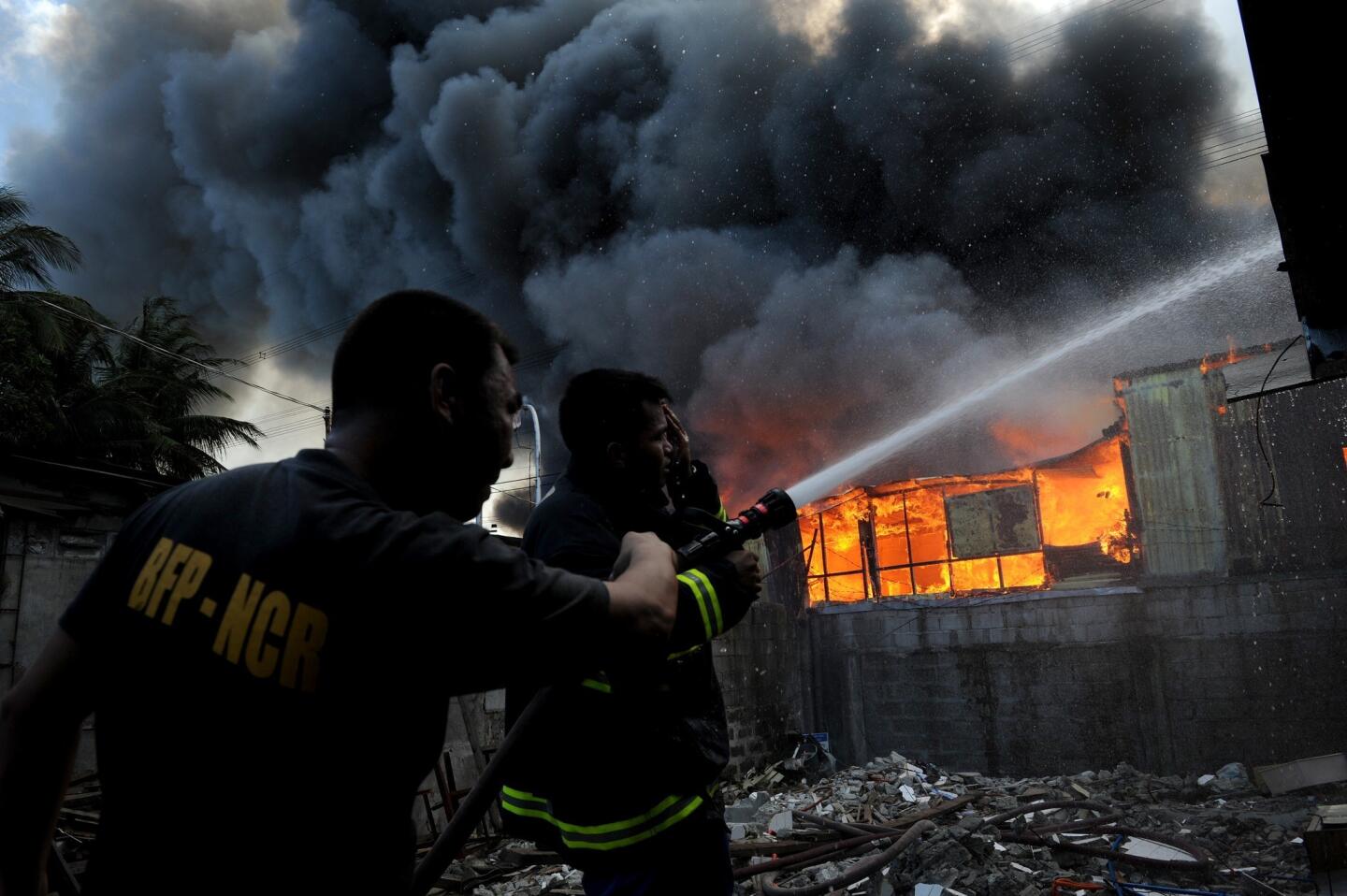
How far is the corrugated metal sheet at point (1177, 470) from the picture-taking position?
13.8 meters

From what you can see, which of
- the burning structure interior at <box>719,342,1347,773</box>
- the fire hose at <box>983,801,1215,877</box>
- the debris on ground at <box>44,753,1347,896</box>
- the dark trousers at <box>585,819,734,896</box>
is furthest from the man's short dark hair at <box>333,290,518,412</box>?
the burning structure interior at <box>719,342,1347,773</box>

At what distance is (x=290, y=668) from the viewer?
40.2 inches

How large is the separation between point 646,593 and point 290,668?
1.67ft

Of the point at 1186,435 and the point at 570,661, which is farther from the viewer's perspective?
the point at 1186,435

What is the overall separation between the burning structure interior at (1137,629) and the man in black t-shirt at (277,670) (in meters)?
11.4

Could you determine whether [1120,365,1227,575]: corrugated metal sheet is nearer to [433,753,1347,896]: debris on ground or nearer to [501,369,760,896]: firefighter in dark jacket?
[433,753,1347,896]: debris on ground

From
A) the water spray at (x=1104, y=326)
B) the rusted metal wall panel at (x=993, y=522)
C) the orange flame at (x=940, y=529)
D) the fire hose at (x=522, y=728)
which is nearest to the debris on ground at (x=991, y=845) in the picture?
the fire hose at (x=522, y=728)

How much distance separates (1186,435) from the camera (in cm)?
1425

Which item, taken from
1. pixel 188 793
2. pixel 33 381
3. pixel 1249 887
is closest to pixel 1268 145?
pixel 188 793

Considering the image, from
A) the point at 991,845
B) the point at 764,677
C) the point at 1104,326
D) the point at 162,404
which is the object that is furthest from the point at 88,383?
the point at 1104,326

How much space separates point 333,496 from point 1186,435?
16.3m

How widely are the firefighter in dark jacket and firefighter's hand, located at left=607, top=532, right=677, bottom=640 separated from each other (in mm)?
511

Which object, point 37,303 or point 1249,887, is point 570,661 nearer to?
point 1249,887

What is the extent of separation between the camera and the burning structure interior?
1195 centimetres
